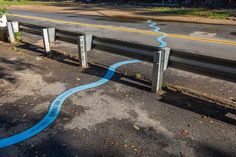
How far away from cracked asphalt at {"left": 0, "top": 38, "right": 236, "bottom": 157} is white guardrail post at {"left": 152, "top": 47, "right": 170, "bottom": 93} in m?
0.21

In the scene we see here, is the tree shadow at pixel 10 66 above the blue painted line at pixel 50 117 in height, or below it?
above

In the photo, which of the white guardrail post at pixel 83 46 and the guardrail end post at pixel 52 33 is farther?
the guardrail end post at pixel 52 33

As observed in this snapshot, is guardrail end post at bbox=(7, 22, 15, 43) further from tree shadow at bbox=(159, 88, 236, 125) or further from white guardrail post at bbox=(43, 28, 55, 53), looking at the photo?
tree shadow at bbox=(159, 88, 236, 125)

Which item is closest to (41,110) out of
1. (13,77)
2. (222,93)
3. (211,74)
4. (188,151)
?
(13,77)

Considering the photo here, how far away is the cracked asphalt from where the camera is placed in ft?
9.80

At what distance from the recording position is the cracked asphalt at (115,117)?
2.99 metres

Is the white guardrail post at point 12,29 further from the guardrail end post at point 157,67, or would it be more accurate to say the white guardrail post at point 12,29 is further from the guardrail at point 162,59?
the guardrail end post at point 157,67

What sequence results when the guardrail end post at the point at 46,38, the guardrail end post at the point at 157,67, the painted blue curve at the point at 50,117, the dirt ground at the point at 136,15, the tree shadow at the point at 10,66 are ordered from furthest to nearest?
the dirt ground at the point at 136,15, the guardrail end post at the point at 46,38, the tree shadow at the point at 10,66, the guardrail end post at the point at 157,67, the painted blue curve at the point at 50,117

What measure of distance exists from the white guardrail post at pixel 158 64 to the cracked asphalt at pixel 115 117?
212 mm

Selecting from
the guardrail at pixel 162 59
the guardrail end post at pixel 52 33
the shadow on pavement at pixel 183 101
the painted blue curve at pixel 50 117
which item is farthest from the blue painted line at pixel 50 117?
the guardrail end post at pixel 52 33

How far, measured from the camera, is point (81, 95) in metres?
4.51

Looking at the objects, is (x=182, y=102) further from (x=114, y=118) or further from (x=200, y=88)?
(x=114, y=118)

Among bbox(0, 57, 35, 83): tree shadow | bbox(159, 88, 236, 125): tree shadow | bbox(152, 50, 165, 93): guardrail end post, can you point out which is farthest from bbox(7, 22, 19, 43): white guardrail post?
bbox(159, 88, 236, 125): tree shadow

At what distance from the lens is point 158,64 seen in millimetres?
4387
